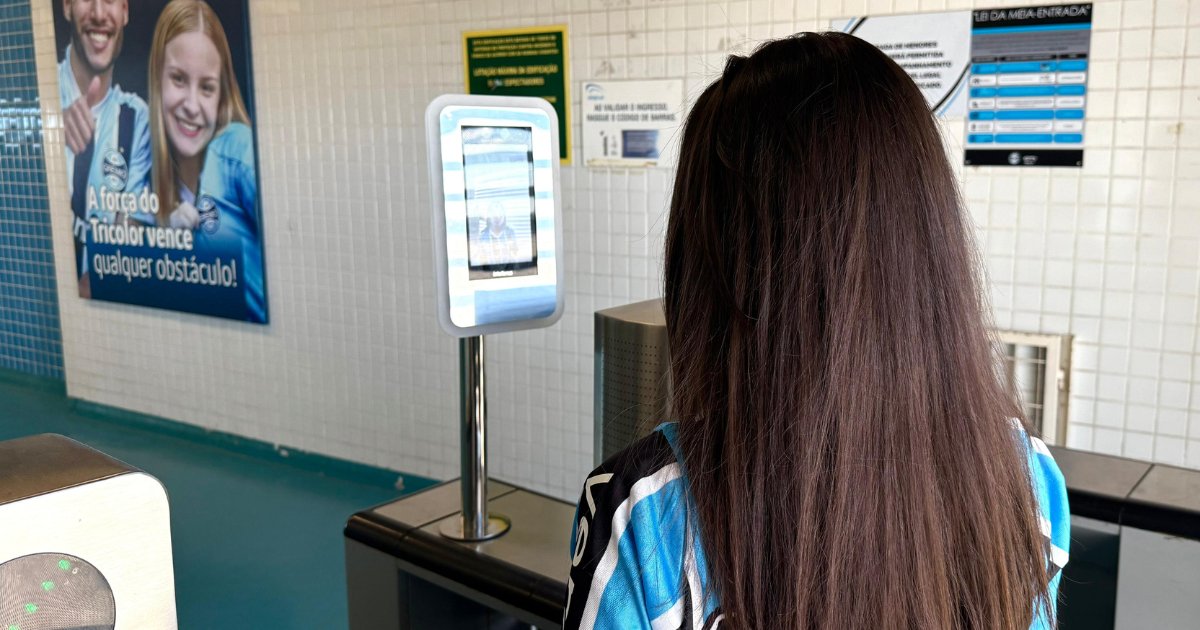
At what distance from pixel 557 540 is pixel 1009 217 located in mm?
1673

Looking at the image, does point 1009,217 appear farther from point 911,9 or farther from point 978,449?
point 978,449

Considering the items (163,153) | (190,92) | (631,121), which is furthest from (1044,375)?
(163,153)

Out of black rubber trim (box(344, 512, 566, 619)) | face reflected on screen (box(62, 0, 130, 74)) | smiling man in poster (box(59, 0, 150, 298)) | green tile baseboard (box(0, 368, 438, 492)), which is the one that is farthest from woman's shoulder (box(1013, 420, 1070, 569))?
face reflected on screen (box(62, 0, 130, 74))

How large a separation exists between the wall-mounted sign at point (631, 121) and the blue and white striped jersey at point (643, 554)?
2344 mm

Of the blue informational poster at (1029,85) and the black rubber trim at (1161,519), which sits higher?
the blue informational poster at (1029,85)

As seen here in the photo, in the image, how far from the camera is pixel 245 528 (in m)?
3.73

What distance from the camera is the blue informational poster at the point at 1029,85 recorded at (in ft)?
8.14

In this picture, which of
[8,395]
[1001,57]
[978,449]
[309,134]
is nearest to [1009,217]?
[1001,57]

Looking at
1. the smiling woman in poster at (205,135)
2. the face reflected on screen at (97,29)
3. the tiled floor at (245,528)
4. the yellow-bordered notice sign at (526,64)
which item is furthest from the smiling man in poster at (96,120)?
the yellow-bordered notice sign at (526,64)

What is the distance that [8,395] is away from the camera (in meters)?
5.79

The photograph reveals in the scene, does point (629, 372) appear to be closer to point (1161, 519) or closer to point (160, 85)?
point (1161, 519)

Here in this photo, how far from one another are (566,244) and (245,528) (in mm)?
1623

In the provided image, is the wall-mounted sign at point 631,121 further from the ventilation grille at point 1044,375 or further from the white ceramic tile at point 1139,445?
the white ceramic tile at point 1139,445

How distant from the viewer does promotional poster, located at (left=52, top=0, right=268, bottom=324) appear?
431 centimetres
